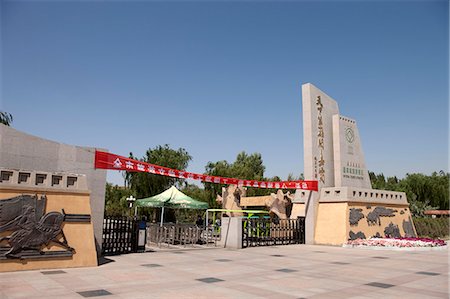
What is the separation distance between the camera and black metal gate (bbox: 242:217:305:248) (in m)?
16.9

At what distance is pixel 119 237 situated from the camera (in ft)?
42.1

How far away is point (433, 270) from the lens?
9.88m

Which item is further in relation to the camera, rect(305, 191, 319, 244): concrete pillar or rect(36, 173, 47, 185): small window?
rect(305, 191, 319, 244): concrete pillar

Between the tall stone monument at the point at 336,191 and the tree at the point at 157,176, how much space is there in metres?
18.7

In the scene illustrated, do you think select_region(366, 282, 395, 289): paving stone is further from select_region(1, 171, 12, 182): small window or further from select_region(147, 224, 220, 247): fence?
select_region(147, 224, 220, 247): fence

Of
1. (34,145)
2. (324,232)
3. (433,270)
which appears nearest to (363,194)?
(324,232)

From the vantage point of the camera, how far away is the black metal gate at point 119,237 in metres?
12.2

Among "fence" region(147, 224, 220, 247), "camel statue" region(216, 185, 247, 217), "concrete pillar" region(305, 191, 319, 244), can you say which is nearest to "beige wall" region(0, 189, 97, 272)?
"fence" region(147, 224, 220, 247)

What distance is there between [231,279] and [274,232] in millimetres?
10292

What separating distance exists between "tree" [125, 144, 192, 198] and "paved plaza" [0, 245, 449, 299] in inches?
894

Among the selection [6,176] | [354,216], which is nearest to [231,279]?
[6,176]

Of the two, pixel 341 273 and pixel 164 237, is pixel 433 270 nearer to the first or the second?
pixel 341 273

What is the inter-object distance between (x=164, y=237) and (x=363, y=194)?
1090cm

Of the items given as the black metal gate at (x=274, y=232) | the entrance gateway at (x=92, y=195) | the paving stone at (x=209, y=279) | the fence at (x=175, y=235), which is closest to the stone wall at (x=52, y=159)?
the entrance gateway at (x=92, y=195)
